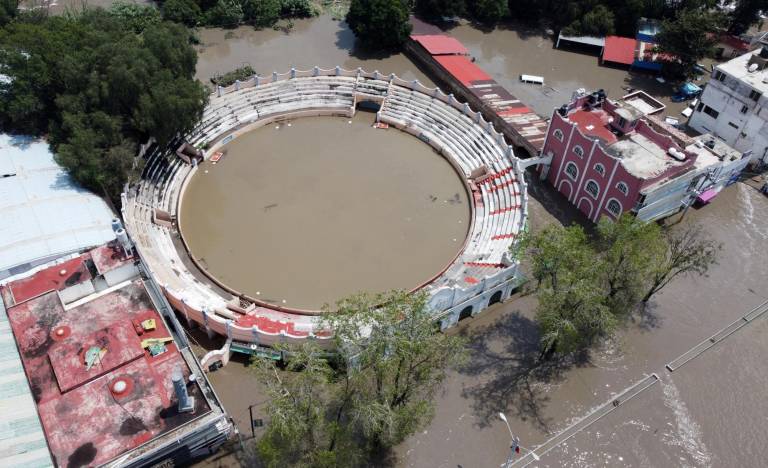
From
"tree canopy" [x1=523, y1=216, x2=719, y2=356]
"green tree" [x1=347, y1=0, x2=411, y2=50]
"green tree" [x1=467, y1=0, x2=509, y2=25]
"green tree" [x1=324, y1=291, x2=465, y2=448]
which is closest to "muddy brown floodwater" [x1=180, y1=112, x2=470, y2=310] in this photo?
"tree canopy" [x1=523, y1=216, x2=719, y2=356]

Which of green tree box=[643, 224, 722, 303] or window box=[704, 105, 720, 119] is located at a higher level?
window box=[704, 105, 720, 119]

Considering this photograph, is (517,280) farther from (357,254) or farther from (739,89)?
(739,89)

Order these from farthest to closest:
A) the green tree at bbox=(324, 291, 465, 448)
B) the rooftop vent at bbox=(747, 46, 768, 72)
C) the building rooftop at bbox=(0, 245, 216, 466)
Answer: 1. the rooftop vent at bbox=(747, 46, 768, 72)
2. the green tree at bbox=(324, 291, 465, 448)
3. the building rooftop at bbox=(0, 245, 216, 466)

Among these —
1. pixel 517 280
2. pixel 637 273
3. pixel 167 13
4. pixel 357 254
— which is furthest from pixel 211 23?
pixel 637 273

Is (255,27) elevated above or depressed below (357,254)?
above

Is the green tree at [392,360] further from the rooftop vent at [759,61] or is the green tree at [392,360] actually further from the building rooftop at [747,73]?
the rooftop vent at [759,61]

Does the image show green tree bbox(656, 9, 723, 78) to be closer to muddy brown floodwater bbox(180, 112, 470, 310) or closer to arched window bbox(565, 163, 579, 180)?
arched window bbox(565, 163, 579, 180)
